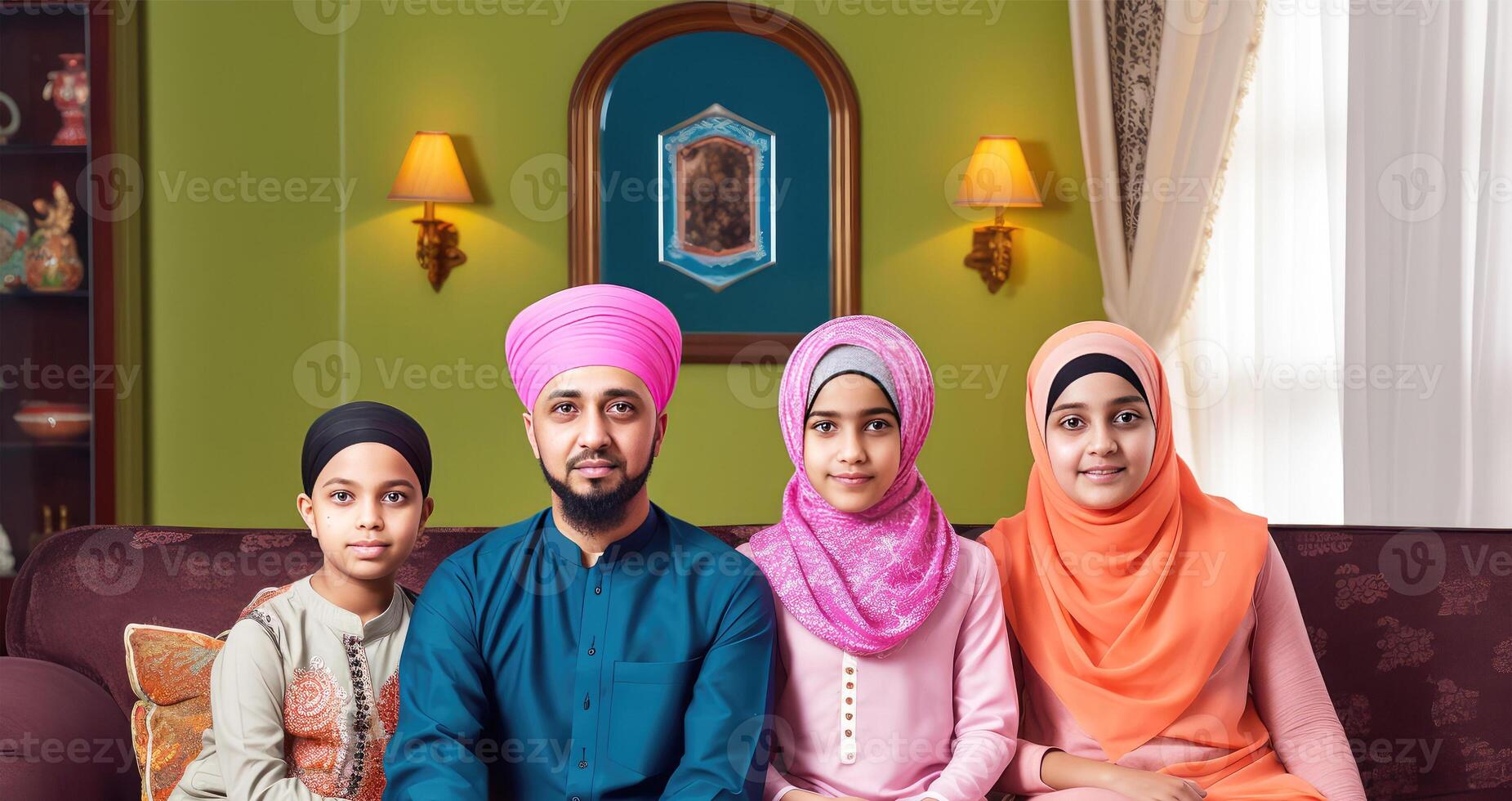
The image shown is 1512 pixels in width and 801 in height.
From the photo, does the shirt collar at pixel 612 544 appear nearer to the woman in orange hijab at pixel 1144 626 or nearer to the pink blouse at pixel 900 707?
the pink blouse at pixel 900 707

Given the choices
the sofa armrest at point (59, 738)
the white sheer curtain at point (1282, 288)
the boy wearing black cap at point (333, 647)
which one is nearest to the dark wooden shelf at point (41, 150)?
the sofa armrest at point (59, 738)

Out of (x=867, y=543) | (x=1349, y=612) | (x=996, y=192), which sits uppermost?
(x=996, y=192)

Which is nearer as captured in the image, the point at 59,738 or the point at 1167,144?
the point at 59,738

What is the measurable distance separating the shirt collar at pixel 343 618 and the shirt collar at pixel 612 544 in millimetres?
260

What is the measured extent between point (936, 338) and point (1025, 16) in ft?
3.74

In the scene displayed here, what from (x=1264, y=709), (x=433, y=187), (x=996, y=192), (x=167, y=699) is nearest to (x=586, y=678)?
(x=167, y=699)

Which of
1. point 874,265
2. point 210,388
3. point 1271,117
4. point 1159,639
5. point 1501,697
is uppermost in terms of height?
point 1271,117

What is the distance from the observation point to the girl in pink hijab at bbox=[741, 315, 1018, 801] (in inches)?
62.9

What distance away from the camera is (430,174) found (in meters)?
3.56

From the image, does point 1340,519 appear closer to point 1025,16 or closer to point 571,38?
point 1025,16

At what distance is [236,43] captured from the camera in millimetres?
3688

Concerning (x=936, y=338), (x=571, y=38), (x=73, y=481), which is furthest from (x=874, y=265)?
(x=73, y=481)

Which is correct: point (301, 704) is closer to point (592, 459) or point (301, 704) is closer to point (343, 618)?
point (343, 618)

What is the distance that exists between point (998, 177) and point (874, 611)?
2.35 metres
